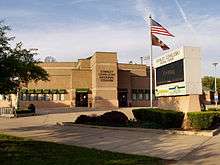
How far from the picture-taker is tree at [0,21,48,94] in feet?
52.9

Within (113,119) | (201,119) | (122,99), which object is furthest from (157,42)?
(122,99)

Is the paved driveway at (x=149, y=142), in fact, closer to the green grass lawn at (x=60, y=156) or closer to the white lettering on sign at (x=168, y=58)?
the green grass lawn at (x=60, y=156)

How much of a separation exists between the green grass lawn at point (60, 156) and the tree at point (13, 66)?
2476 mm

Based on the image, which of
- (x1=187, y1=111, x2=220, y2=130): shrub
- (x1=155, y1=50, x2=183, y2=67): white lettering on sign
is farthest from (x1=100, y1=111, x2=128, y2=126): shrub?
(x1=155, y1=50, x2=183, y2=67): white lettering on sign

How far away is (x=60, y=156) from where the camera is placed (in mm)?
13680

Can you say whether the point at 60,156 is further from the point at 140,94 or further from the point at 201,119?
the point at 140,94

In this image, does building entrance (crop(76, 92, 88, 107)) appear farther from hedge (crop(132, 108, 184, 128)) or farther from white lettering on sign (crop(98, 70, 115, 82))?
hedge (crop(132, 108, 184, 128))

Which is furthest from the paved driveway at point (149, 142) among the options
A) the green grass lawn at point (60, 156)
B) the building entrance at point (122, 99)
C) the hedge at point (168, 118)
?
the building entrance at point (122, 99)

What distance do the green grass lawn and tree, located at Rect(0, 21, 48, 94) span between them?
97.5 inches

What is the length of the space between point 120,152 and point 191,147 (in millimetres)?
3014

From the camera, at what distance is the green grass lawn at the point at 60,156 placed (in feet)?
41.3

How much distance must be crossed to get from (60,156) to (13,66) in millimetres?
4514

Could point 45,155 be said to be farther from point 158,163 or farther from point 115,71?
point 115,71

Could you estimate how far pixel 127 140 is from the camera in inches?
719
